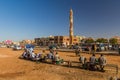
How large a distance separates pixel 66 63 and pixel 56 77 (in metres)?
6.56

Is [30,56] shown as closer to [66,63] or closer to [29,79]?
[66,63]

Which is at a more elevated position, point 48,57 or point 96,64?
point 48,57

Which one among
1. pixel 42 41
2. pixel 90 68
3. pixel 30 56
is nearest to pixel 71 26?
pixel 42 41

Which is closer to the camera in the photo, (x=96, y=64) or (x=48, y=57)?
(x=96, y=64)

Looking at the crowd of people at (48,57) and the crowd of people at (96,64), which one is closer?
the crowd of people at (96,64)

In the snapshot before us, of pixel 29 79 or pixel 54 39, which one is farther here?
pixel 54 39

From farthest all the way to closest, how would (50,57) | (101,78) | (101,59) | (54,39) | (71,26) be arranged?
1. (54,39)
2. (71,26)
3. (50,57)
4. (101,59)
5. (101,78)

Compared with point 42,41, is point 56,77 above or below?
below

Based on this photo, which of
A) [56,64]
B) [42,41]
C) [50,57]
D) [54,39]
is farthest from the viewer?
[42,41]

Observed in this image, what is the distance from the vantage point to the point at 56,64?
19969 mm

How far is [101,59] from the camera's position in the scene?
16.0 metres

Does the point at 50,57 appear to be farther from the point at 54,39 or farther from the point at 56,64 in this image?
the point at 54,39

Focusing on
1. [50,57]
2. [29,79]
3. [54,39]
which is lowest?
[29,79]

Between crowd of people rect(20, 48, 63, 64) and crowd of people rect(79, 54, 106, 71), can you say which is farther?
crowd of people rect(20, 48, 63, 64)
